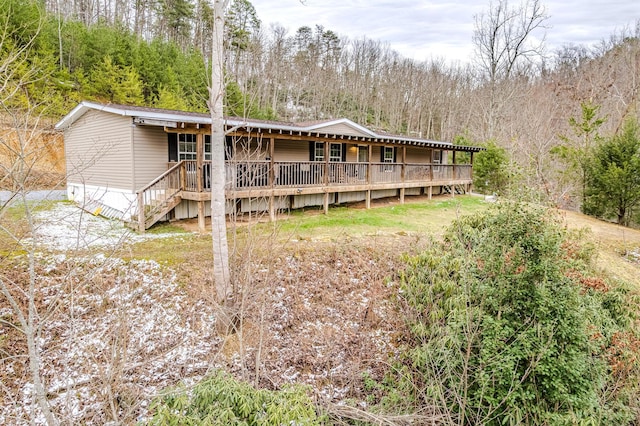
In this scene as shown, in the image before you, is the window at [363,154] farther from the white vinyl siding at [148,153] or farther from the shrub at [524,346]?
the shrub at [524,346]

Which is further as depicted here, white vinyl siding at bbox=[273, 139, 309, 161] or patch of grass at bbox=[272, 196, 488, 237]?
white vinyl siding at bbox=[273, 139, 309, 161]

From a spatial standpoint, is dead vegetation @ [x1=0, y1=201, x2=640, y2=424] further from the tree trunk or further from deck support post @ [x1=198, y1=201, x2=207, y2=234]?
deck support post @ [x1=198, y1=201, x2=207, y2=234]

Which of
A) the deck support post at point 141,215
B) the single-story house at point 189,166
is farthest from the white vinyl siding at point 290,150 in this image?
the deck support post at point 141,215

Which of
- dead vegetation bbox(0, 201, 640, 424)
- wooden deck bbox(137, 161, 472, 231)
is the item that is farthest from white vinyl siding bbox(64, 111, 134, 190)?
dead vegetation bbox(0, 201, 640, 424)

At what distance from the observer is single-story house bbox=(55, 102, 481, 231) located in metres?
10.5

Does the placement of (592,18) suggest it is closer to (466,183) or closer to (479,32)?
(479,32)

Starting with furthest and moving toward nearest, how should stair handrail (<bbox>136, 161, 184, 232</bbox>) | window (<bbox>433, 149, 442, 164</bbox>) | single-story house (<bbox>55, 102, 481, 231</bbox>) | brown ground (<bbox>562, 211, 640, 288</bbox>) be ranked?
1. window (<bbox>433, 149, 442, 164</bbox>)
2. single-story house (<bbox>55, 102, 481, 231</bbox>)
3. stair handrail (<bbox>136, 161, 184, 232</bbox>)
4. brown ground (<bbox>562, 211, 640, 288</bbox>)

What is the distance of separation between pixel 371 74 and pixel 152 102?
1112 inches

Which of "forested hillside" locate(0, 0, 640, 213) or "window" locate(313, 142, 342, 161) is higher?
"forested hillside" locate(0, 0, 640, 213)

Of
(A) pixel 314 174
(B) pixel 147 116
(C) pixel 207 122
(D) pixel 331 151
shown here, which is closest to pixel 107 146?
(B) pixel 147 116

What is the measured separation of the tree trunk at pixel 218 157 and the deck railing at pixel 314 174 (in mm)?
3109

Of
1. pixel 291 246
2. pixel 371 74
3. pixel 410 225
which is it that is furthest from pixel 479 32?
pixel 291 246

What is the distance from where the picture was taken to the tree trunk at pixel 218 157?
5.70 metres

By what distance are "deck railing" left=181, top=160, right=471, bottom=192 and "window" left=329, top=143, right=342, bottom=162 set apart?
2039 mm
